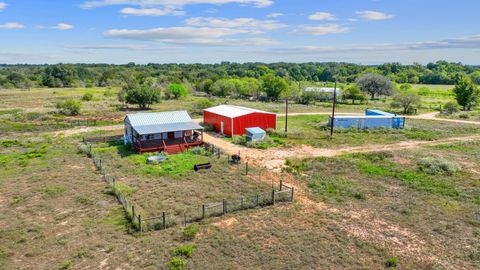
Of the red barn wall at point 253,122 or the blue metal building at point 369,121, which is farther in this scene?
the blue metal building at point 369,121

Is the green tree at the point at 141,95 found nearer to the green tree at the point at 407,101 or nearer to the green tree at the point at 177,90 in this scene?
the green tree at the point at 177,90

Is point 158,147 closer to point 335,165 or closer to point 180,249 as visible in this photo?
point 335,165

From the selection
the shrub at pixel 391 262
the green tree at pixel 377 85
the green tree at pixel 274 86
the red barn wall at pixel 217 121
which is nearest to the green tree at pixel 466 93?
the green tree at pixel 377 85

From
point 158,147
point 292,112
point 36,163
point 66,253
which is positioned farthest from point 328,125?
point 66,253

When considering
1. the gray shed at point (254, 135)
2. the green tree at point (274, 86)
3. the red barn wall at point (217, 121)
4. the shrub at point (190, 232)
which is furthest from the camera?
the green tree at point (274, 86)

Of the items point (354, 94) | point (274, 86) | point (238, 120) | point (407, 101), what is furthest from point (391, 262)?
point (354, 94)

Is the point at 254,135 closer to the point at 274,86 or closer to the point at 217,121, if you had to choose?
the point at 217,121
